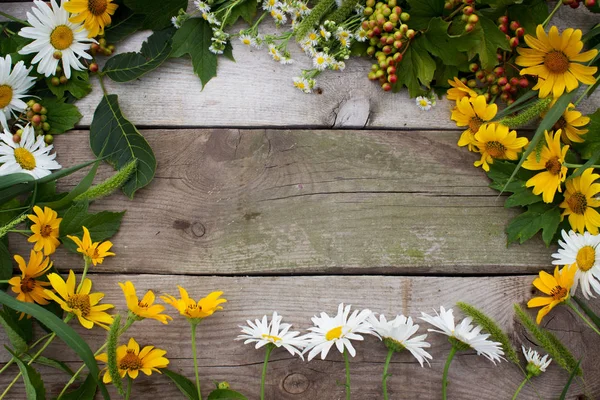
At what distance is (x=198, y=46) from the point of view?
1177 millimetres

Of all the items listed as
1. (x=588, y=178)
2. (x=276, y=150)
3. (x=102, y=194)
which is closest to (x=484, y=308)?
(x=588, y=178)

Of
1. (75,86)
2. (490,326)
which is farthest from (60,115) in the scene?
(490,326)

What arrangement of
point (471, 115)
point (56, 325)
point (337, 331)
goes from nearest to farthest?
1. point (56, 325)
2. point (337, 331)
3. point (471, 115)

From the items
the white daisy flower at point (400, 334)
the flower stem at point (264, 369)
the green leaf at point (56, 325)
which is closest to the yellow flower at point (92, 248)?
the green leaf at point (56, 325)

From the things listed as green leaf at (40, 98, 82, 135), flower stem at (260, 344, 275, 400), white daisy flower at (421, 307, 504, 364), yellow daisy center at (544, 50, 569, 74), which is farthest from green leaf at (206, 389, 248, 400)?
yellow daisy center at (544, 50, 569, 74)

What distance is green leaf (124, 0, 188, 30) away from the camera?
115 centimetres

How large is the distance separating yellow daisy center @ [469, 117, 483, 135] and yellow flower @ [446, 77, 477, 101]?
0.16 ft

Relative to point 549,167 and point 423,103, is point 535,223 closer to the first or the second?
point 549,167

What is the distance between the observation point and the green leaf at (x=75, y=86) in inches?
46.1

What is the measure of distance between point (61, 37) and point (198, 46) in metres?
0.26

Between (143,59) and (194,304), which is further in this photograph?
(143,59)

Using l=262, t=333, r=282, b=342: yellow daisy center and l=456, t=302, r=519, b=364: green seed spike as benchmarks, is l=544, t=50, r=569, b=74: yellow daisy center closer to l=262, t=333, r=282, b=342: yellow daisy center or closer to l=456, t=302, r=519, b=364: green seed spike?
l=456, t=302, r=519, b=364: green seed spike

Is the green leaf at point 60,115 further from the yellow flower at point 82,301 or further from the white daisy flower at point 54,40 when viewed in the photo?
the yellow flower at point 82,301

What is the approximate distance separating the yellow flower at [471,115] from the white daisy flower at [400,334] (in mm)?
383
